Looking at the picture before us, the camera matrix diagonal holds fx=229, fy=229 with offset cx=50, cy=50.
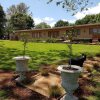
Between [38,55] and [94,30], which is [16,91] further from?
[94,30]

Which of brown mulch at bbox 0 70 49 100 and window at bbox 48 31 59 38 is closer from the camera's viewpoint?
brown mulch at bbox 0 70 49 100

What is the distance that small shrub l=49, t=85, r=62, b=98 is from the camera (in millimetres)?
8023

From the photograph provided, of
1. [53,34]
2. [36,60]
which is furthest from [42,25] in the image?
[36,60]

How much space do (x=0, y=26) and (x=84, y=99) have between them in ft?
171

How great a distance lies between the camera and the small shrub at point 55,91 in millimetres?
8023

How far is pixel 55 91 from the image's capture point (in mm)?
8188

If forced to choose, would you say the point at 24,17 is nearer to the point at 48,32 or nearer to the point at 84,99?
the point at 48,32

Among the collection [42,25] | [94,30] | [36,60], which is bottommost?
[36,60]

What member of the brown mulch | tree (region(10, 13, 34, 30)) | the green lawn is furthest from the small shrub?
tree (region(10, 13, 34, 30))

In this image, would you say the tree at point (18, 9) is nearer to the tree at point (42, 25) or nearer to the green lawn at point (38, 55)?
the tree at point (42, 25)

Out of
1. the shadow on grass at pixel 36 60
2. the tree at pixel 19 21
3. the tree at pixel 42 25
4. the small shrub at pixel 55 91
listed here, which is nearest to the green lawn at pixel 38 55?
the shadow on grass at pixel 36 60

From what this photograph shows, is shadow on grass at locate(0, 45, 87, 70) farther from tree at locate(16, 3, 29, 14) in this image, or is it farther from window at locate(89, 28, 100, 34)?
tree at locate(16, 3, 29, 14)

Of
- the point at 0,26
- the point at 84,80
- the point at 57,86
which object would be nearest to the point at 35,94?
the point at 57,86

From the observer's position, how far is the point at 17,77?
9.68 meters
